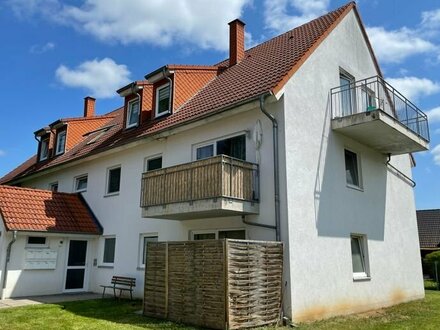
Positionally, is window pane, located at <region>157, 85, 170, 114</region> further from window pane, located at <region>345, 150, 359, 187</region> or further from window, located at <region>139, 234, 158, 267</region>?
window pane, located at <region>345, 150, 359, 187</region>

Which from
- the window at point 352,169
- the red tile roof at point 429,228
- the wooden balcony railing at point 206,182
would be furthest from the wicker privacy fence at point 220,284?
the red tile roof at point 429,228

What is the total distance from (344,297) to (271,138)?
5055mm

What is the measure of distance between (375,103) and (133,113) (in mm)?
9854

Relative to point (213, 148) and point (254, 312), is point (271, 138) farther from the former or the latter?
point (254, 312)

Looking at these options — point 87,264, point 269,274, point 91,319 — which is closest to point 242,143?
point 269,274

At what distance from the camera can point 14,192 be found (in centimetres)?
1570

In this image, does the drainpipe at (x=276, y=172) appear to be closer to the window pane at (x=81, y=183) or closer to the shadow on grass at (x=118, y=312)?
the shadow on grass at (x=118, y=312)

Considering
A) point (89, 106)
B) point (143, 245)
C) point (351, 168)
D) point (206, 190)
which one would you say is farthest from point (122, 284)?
point (89, 106)

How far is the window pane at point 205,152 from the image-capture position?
1245cm

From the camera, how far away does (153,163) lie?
48.4 ft

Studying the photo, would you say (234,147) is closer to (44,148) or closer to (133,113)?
(133,113)

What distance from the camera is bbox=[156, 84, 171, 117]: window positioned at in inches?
613

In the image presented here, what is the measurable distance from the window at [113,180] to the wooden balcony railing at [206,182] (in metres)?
4.80

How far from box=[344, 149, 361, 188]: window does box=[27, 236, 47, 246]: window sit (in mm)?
11385
